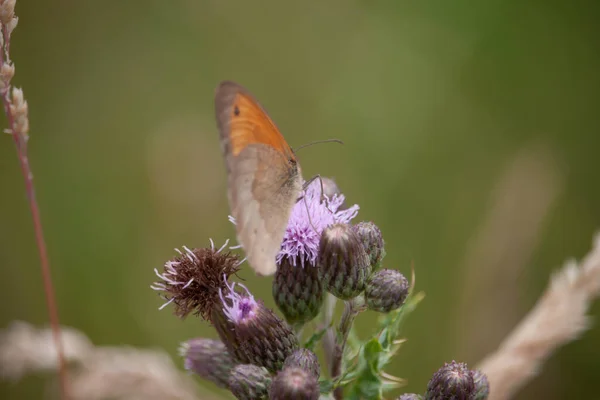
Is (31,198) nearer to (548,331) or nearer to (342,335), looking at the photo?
(342,335)

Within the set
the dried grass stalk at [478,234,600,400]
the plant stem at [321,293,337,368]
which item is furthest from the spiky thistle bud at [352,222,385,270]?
the dried grass stalk at [478,234,600,400]

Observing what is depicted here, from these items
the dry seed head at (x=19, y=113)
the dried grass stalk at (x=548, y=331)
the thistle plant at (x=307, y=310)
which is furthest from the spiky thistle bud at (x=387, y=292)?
the dry seed head at (x=19, y=113)

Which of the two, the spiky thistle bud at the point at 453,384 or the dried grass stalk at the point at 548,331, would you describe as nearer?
the spiky thistle bud at the point at 453,384

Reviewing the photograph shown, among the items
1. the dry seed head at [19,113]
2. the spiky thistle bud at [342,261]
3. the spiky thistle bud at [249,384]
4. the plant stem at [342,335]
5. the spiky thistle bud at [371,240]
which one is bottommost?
the spiky thistle bud at [249,384]

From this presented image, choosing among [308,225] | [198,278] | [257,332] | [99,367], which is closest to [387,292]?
[308,225]

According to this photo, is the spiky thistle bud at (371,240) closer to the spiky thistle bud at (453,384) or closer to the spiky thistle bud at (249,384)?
the spiky thistle bud at (453,384)

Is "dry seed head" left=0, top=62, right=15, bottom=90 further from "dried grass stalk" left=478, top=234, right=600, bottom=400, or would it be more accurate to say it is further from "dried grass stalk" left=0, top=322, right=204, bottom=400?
"dried grass stalk" left=478, top=234, right=600, bottom=400
